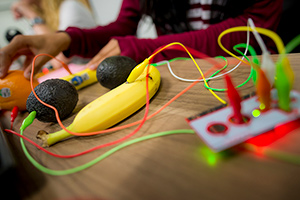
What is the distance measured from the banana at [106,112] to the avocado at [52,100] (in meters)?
0.06

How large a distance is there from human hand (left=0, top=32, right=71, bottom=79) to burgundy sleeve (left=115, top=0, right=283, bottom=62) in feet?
0.80

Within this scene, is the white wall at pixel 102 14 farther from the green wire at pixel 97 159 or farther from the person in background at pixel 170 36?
the green wire at pixel 97 159

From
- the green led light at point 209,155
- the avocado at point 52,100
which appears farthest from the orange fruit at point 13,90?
the green led light at point 209,155

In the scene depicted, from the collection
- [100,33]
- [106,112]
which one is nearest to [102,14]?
[100,33]

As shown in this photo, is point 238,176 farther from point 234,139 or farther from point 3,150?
point 3,150

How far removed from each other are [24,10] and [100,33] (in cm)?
115

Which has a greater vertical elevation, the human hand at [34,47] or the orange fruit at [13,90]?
the human hand at [34,47]

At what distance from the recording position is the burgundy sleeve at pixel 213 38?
25.0 inches

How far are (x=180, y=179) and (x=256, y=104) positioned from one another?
0.57 ft

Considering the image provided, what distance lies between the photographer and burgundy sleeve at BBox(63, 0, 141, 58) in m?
0.77

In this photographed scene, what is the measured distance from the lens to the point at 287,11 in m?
0.65

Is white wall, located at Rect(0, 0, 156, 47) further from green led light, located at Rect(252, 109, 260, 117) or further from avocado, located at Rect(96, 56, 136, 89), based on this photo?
green led light, located at Rect(252, 109, 260, 117)

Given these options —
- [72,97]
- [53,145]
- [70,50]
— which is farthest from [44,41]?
[53,145]

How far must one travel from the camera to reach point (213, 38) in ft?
2.17
